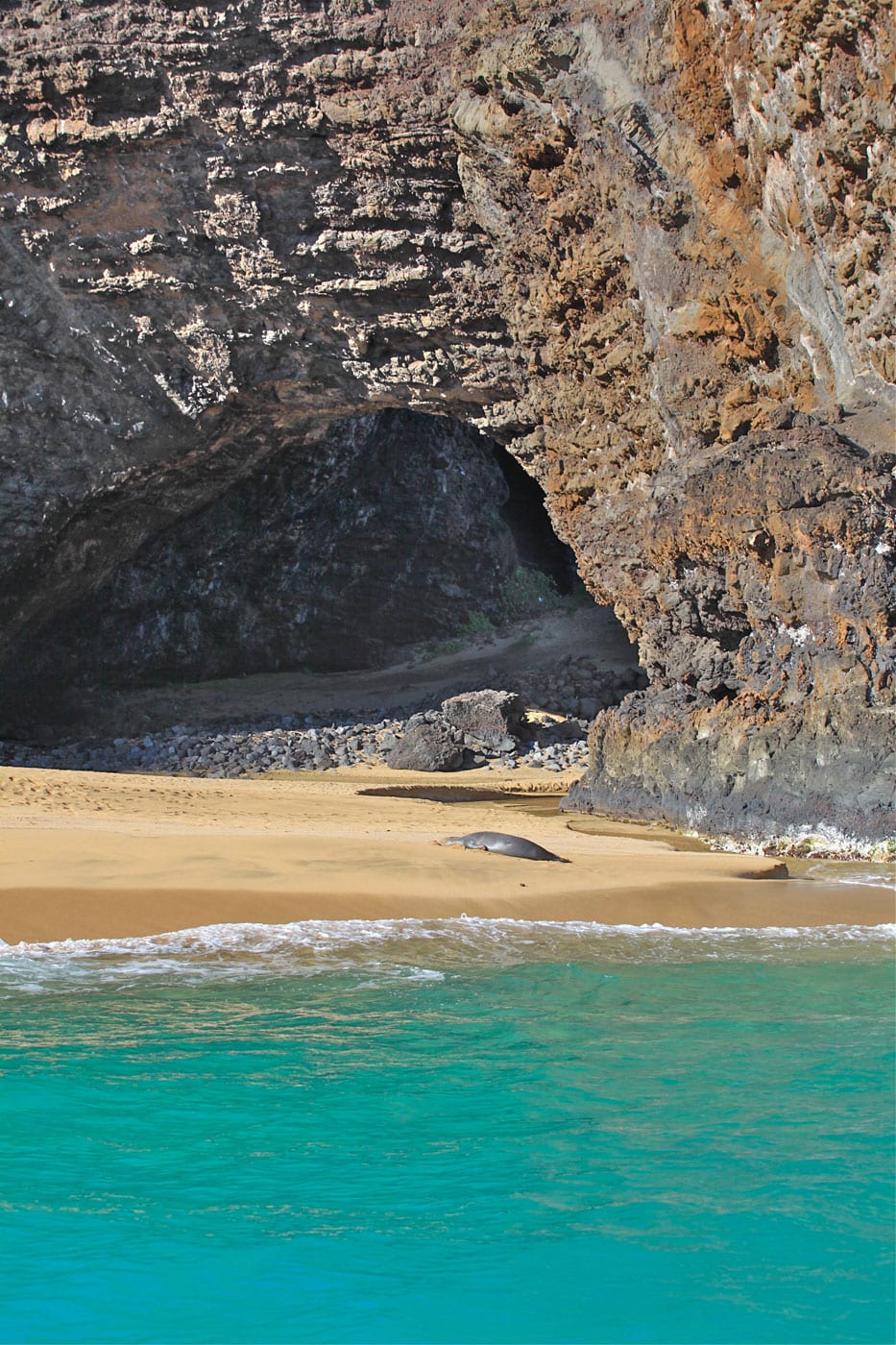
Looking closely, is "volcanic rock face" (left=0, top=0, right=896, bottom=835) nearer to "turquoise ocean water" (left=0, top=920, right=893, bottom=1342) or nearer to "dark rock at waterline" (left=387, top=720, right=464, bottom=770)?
"dark rock at waterline" (left=387, top=720, right=464, bottom=770)

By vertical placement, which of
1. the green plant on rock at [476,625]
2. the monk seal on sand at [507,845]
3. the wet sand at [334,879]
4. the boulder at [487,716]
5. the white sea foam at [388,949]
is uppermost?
the green plant on rock at [476,625]

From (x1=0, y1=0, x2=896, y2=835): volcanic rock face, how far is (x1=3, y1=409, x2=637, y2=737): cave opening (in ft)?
7.27

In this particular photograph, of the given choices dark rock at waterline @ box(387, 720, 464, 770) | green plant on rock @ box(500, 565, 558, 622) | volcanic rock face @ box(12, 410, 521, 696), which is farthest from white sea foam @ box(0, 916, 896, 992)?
green plant on rock @ box(500, 565, 558, 622)

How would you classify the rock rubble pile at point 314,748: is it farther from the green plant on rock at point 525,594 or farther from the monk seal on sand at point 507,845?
the monk seal on sand at point 507,845

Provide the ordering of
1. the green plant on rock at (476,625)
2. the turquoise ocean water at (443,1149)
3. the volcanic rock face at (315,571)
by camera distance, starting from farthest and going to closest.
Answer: the green plant on rock at (476,625) < the volcanic rock face at (315,571) < the turquoise ocean water at (443,1149)

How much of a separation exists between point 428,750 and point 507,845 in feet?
20.4

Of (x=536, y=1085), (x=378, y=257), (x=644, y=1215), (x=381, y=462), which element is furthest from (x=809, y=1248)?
(x=381, y=462)

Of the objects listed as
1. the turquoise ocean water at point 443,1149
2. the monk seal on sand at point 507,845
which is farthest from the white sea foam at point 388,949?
the monk seal on sand at point 507,845

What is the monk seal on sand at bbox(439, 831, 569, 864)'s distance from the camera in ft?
22.6

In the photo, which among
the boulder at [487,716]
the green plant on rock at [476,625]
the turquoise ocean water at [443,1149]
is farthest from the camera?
the green plant on rock at [476,625]

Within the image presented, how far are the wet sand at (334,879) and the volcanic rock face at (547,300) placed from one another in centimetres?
136

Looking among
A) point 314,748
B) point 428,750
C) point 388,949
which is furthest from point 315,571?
point 388,949

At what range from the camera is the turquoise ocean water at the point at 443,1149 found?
2.65 meters

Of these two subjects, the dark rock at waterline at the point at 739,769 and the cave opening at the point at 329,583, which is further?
the cave opening at the point at 329,583
